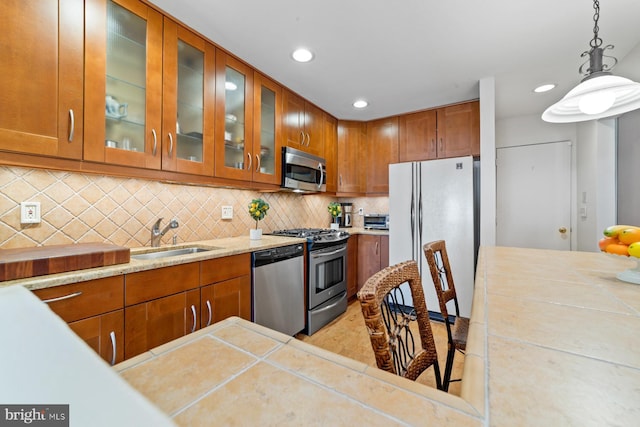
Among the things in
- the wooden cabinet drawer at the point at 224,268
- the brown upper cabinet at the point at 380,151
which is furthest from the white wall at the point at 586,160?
the wooden cabinet drawer at the point at 224,268

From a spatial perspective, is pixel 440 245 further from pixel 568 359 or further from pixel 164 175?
pixel 164 175

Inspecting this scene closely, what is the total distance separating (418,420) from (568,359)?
1.21ft

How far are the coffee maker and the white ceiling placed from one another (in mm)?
1632

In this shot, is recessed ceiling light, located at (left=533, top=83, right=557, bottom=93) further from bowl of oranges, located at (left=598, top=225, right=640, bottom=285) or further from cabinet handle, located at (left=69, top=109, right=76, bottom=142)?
cabinet handle, located at (left=69, top=109, right=76, bottom=142)

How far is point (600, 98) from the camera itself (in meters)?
1.23

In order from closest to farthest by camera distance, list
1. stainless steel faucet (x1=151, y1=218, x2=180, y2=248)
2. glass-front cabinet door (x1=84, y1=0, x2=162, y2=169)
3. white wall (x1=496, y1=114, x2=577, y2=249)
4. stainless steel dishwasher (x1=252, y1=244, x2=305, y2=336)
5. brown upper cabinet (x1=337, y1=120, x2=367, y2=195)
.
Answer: glass-front cabinet door (x1=84, y1=0, x2=162, y2=169) → stainless steel faucet (x1=151, y1=218, x2=180, y2=248) → stainless steel dishwasher (x1=252, y1=244, x2=305, y2=336) → white wall (x1=496, y1=114, x2=577, y2=249) → brown upper cabinet (x1=337, y1=120, x2=367, y2=195)

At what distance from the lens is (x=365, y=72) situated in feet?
7.79

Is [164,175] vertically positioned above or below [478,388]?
above

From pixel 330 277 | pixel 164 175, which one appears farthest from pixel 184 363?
pixel 330 277

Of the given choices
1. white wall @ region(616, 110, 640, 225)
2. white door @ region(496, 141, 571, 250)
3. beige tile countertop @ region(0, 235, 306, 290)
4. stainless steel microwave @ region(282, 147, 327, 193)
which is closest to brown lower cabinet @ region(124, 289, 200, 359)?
beige tile countertop @ region(0, 235, 306, 290)

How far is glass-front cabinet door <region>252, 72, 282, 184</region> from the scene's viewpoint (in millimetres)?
2322

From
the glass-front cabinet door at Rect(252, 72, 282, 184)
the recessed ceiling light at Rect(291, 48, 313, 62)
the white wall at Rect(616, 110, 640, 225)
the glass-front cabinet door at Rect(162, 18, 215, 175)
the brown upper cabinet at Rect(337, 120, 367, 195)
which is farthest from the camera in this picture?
the brown upper cabinet at Rect(337, 120, 367, 195)

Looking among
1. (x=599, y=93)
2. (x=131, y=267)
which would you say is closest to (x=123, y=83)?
(x=131, y=267)

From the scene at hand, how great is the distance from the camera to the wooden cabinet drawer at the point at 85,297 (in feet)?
3.44
